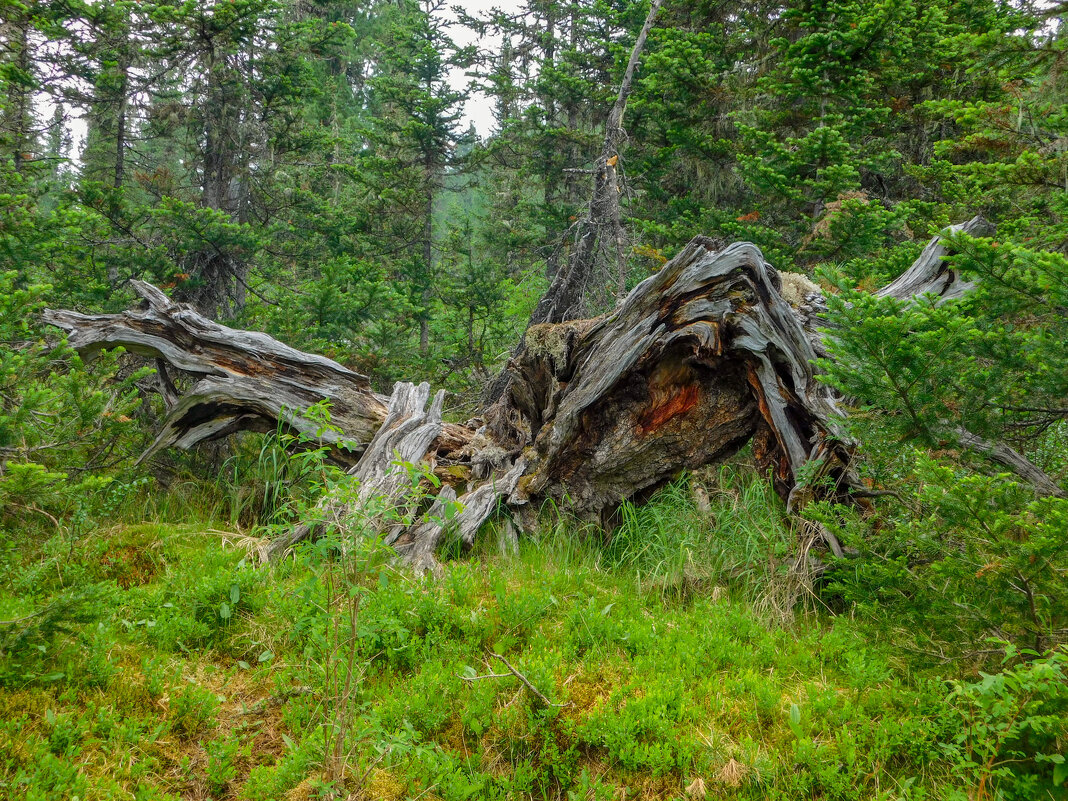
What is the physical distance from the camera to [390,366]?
1018 centimetres

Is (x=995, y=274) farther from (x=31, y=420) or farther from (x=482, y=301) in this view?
(x=482, y=301)

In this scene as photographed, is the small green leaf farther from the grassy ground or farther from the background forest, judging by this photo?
the grassy ground

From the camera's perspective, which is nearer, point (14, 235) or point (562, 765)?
point (562, 765)

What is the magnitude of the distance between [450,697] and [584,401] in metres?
2.92

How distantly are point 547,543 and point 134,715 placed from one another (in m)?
3.21

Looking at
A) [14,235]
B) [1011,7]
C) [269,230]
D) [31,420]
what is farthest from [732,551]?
[1011,7]

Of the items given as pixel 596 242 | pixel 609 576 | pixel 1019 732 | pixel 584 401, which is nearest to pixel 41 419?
pixel 584 401

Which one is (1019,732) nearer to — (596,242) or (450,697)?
(450,697)

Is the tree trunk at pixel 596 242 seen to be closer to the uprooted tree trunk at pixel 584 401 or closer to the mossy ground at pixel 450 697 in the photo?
the uprooted tree trunk at pixel 584 401

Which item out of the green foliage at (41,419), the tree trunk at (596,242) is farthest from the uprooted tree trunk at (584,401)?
the tree trunk at (596,242)

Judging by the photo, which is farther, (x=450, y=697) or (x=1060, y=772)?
(x=450, y=697)

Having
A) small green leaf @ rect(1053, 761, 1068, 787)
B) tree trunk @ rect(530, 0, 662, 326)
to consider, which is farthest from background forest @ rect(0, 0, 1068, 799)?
tree trunk @ rect(530, 0, 662, 326)

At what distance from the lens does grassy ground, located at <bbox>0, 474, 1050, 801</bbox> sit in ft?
9.53

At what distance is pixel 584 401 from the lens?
5676mm
